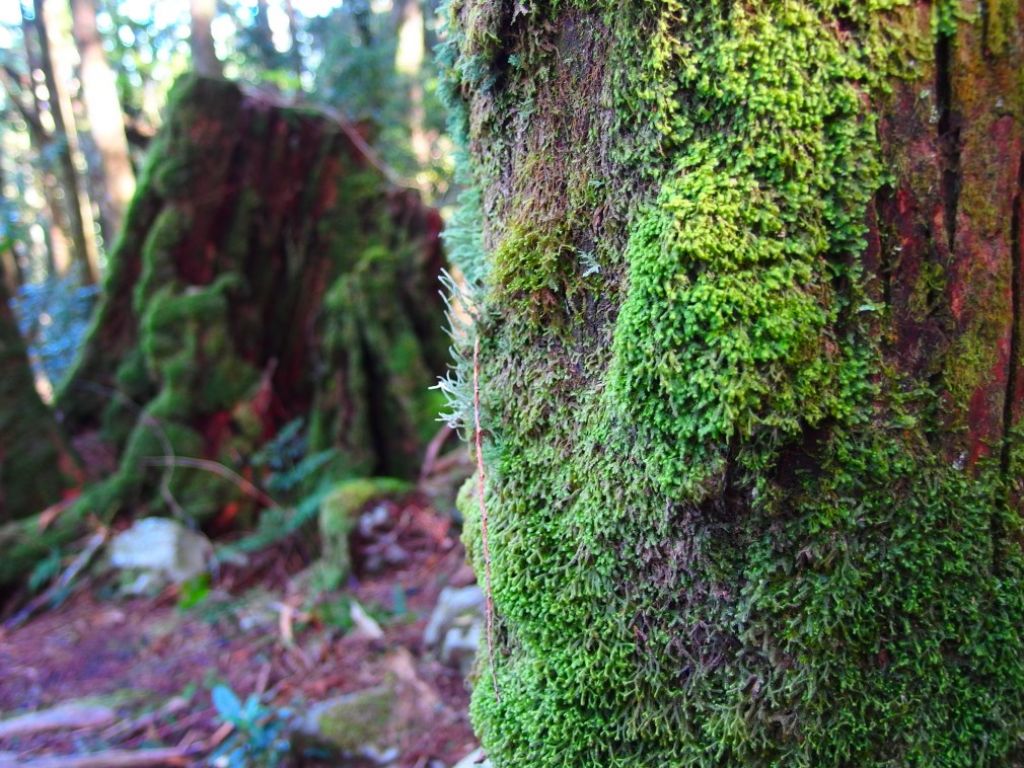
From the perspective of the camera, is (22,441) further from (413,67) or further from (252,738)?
(413,67)

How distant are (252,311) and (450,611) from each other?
440 centimetres

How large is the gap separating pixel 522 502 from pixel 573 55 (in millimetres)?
869

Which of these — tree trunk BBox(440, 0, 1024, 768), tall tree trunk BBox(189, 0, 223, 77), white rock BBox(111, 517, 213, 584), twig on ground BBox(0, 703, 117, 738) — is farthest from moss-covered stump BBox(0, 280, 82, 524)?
tree trunk BBox(440, 0, 1024, 768)

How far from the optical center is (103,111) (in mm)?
8953

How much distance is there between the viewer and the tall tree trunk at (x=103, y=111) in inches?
352

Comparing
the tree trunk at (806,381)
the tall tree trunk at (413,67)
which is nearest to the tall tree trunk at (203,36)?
the tall tree trunk at (413,67)

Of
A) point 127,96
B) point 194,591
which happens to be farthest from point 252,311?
point 127,96

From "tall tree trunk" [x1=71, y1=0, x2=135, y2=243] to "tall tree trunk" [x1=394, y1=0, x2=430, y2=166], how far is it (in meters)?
4.12

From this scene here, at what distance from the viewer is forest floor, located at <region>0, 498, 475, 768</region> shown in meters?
3.02

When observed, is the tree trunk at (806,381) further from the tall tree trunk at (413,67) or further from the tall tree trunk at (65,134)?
the tall tree trunk at (65,134)

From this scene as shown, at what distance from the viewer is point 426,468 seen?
5.67 m

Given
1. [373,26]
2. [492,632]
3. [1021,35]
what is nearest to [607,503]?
[492,632]

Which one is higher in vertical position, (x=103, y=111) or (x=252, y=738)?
(x=103, y=111)

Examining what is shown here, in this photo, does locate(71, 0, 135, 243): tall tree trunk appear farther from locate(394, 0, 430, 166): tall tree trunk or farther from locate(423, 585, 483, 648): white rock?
locate(423, 585, 483, 648): white rock
